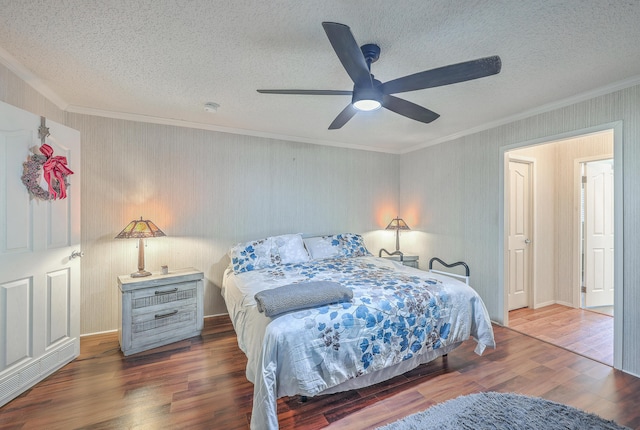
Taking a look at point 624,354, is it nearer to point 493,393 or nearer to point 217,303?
point 493,393

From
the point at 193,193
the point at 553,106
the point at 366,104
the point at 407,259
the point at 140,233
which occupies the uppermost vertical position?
the point at 553,106

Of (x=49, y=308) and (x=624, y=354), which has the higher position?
(x=49, y=308)

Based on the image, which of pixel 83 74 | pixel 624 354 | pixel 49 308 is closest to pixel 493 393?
pixel 624 354

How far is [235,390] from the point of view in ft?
6.54

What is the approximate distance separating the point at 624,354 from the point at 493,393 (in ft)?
4.46

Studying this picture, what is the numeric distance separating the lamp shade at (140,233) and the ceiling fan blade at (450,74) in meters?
2.58

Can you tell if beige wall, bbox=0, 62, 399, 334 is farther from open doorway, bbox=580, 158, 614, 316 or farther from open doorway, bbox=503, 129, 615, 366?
open doorway, bbox=580, 158, 614, 316

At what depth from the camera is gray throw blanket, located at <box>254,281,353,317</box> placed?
1713 mm

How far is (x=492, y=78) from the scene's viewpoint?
218 cm

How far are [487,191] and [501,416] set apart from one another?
2.44 metres

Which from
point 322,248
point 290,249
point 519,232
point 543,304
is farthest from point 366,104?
point 543,304

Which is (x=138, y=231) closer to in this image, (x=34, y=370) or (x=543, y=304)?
(x=34, y=370)

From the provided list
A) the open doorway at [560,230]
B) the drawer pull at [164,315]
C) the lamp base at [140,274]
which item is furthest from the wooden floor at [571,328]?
the lamp base at [140,274]

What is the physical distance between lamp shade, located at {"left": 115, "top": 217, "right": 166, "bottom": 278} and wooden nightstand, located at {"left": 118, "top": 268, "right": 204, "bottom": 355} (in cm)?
11
